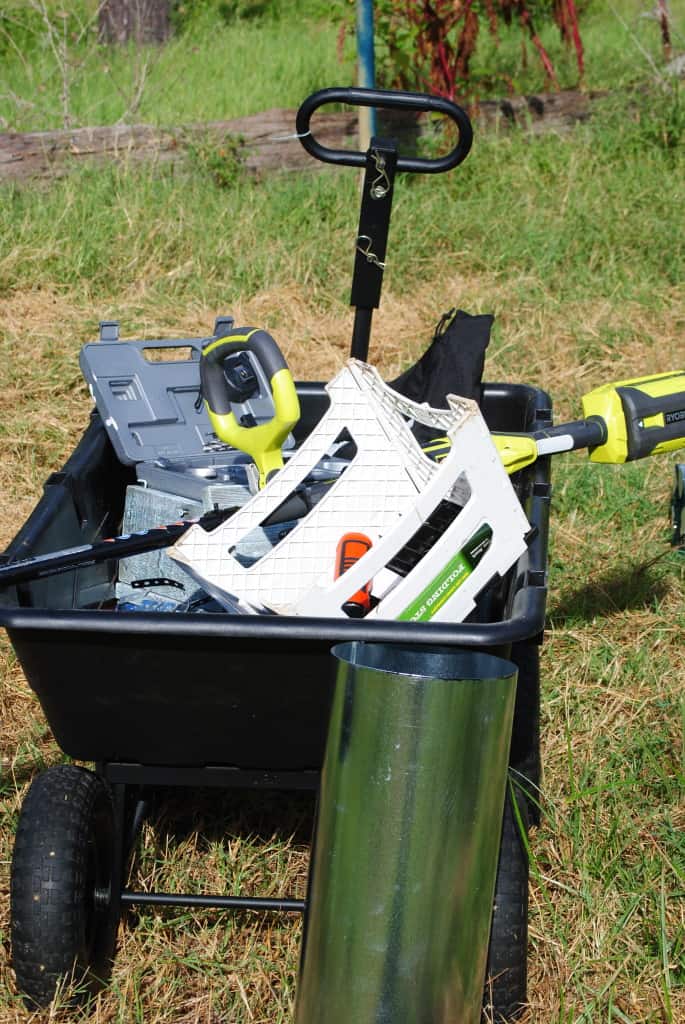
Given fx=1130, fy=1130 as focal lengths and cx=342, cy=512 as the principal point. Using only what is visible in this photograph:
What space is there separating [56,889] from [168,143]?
4154 mm

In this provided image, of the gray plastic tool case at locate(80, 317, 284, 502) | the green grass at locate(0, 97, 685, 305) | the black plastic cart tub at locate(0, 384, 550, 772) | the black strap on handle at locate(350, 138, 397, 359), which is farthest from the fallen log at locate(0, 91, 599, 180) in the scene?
the black plastic cart tub at locate(0, 384, 550, 772)

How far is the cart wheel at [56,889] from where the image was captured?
67.3 inches

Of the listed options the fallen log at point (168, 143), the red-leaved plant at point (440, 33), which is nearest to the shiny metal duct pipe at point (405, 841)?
the fallen log at point (168, 143)

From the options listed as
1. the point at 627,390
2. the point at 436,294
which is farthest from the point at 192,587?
the point at 436,294

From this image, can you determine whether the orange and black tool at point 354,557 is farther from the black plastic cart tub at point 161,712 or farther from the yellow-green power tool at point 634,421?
the yellow-green power tool at point 634,421

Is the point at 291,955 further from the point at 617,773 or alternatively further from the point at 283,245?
the point at 283,245

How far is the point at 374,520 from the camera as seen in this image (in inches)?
70.2

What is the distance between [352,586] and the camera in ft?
5.50

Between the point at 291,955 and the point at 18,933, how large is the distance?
474 millimetres

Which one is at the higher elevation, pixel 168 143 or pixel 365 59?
pixel 365 59

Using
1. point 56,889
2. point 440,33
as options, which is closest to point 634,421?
point 56,889

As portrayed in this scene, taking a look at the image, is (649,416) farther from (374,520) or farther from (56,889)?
(56,889)

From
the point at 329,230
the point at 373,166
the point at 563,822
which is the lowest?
the point at 563,822

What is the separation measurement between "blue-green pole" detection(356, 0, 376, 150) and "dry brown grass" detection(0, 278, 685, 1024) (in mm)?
1709
